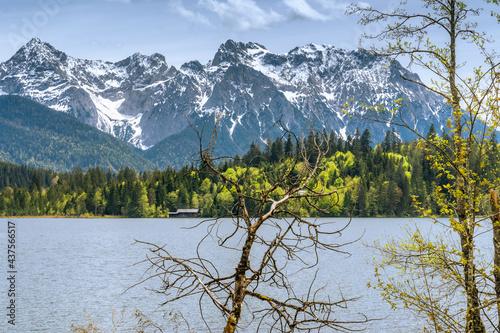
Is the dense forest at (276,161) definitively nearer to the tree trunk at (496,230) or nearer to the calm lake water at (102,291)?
the calm lake water at (102,291)

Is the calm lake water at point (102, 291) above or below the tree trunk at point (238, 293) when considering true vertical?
below

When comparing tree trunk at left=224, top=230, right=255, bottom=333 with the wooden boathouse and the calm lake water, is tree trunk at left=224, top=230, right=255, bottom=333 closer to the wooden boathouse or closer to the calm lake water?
the calm lake water

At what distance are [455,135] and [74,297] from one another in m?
34.2

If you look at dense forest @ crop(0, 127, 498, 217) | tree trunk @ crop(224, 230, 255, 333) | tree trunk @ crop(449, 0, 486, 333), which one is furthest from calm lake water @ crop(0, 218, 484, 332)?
dense forest @ crop(0, 127, 498, 217)

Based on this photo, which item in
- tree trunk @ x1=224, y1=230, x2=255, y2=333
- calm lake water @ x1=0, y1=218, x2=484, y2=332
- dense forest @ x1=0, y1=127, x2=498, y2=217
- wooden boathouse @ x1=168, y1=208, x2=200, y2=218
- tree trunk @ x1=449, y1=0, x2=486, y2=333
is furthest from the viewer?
wooden boathouse @ x1=168, y1=208, x2=200, y2=218

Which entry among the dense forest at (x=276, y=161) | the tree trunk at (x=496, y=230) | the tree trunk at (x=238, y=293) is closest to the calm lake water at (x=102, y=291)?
the tree trunk at (x=496, y=230)

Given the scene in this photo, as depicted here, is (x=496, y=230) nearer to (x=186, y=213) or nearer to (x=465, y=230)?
(x=465, y=230)

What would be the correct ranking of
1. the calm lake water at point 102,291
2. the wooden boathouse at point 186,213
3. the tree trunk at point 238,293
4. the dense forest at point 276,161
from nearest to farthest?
the tree trunk at point 238,293 → the calm lake water at point 102,291 → the dense forest at point 276,161 → the wooden boathouse at point 186,213

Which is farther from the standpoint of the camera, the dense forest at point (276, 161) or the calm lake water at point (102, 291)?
the dense forest at point (276, 161)

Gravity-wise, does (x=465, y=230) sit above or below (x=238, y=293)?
above

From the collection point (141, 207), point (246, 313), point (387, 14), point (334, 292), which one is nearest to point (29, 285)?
point (246, 313)

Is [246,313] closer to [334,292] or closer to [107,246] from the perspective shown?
[334,292]

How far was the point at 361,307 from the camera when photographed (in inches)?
1324

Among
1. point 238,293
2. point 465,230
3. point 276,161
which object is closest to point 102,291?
point 465,230
